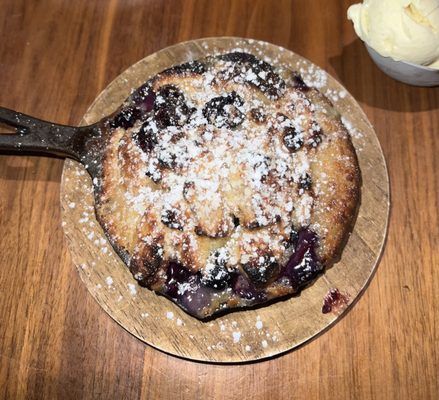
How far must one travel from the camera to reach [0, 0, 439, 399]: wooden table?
1.40 m

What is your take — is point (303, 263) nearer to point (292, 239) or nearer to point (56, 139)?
point (292, 239)

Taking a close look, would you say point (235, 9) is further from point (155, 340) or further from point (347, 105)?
point (155, 340)

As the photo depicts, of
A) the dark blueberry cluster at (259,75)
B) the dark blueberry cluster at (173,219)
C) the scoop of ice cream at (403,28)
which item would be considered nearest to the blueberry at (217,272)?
the dark blueberry cluster at (173,219)

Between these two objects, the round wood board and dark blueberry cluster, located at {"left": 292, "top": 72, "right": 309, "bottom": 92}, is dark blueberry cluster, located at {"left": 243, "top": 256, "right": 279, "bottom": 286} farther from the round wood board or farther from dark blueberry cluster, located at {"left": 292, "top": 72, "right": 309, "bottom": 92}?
dark blueberry cluster, located at {"left": 292, "top": 72, "right": 309, "bottom": 92}

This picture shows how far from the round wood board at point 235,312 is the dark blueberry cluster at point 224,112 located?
1.31ft

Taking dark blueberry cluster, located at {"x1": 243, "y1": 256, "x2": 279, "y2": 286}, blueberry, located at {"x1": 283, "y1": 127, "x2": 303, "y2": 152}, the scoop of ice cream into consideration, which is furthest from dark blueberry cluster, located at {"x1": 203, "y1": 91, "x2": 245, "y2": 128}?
the scoop of ice cream

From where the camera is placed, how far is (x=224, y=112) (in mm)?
1326

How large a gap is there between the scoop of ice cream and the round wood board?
0.64 feet

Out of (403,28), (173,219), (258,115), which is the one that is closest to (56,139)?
(173,219)

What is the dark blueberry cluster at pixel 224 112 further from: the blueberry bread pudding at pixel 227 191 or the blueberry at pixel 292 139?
the blueberry at pixel 292 139

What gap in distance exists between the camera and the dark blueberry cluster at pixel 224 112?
4.33 ft

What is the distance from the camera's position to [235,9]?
1861 mm

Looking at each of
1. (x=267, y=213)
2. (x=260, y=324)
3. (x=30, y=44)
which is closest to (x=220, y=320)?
(x=260, y=324)

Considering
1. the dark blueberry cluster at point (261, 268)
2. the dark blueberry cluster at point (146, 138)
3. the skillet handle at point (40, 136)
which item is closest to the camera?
the dark blueberry cluster at point (261, 268)
